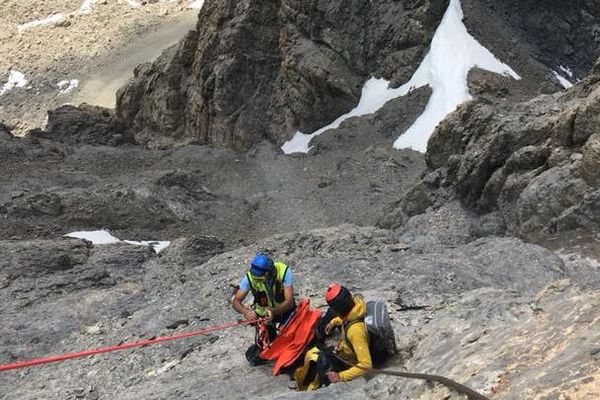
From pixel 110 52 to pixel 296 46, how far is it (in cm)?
3186

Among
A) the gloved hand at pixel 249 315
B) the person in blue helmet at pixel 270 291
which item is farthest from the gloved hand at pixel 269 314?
the gloved hand at pixel 249 315

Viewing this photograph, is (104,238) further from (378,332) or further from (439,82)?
(439,82)

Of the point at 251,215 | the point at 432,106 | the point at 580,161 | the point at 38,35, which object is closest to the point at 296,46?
the point at 432,106

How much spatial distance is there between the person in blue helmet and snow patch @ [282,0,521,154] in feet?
81.7

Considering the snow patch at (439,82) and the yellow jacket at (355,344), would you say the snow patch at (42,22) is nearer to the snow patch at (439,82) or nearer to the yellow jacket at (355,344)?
the snow patch at (439,82)

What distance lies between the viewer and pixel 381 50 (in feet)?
126

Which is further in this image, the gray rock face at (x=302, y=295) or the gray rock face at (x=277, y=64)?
the gray rock face at (x=277, y=64)

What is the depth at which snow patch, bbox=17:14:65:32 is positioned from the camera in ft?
230

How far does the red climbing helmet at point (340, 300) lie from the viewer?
661cm

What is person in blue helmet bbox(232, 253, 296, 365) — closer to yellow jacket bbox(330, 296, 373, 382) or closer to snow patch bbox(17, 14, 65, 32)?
yellow jacket bbox(330, 296, 373, 382)

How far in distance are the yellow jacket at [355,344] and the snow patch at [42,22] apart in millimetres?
72388

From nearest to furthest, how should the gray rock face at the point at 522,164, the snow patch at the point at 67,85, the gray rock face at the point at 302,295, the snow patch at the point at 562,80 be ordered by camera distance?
1. the gray rock face at the point at 302,295
2. the gray rock face at the point at 522,164
3. the snow patch at the point at 562,80
4. the snow patch at the point at 67,85

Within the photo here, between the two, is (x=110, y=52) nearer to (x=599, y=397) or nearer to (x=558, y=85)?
(x=558, y=85)

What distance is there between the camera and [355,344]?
21.4ft
